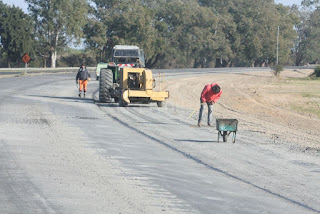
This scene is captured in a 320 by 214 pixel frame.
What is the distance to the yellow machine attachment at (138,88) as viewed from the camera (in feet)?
85.3

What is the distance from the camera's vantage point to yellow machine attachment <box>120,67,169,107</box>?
85.3ft

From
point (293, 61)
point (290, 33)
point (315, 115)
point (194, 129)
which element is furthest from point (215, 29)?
point (194, 129)

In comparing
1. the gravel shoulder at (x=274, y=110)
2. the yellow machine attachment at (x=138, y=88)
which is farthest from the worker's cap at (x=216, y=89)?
the yellow machine attachment at (x=138, y=88)

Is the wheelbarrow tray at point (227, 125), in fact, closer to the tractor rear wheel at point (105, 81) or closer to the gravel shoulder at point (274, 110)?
the gravel shoulder at point (274, 110)

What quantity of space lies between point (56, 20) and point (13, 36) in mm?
13863

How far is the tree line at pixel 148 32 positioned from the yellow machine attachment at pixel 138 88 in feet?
201

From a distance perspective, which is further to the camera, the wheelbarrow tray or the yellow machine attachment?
the yellow machine attachment

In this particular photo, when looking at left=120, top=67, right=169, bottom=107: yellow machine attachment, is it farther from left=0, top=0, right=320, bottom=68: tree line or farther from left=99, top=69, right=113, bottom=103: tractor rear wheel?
left=0, top=0, right=320, bottom=68: tree line

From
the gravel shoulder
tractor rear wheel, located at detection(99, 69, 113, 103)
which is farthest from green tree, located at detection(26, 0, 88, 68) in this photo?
tractor rear wheel, located at detection(99, 69, 113, 103)

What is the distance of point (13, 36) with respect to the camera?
85500mm

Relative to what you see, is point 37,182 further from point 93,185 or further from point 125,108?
point 125,108

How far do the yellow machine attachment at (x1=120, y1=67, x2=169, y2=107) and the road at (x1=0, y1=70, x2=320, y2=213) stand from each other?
160 inches

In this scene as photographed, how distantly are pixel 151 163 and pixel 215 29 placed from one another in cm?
9591

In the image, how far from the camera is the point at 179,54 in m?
103
